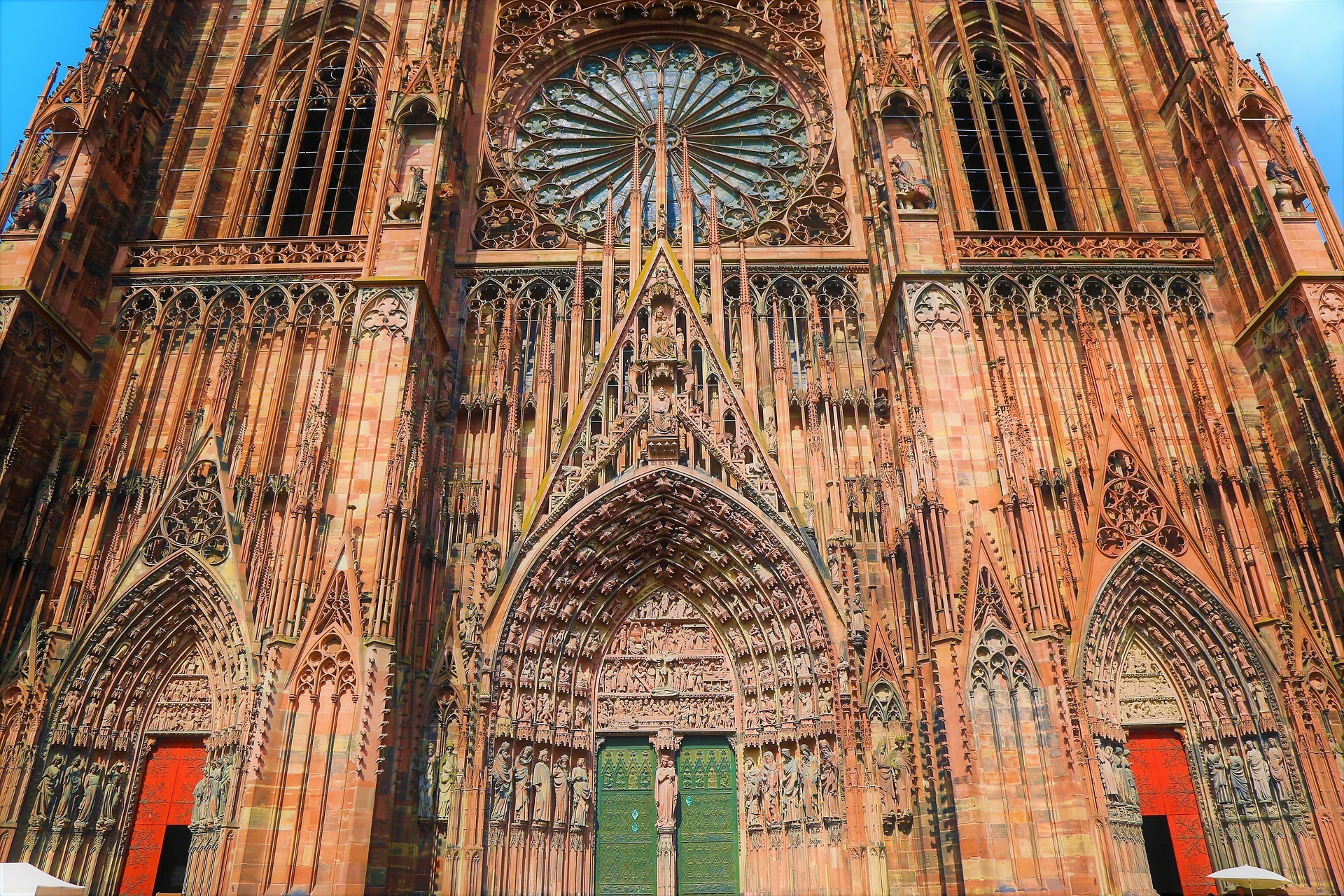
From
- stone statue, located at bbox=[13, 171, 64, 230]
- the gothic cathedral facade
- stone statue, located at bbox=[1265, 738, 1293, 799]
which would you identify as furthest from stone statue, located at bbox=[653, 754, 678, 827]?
stone statue, located at bbox=[13, 171, 64, 230]

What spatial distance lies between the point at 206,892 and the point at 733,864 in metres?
7.06

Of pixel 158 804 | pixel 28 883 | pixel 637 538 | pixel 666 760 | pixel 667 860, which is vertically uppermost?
pixel 637 538

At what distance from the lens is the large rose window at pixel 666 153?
18.2 metres

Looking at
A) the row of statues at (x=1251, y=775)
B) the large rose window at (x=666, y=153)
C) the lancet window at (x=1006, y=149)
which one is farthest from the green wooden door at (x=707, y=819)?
the lancet window at (x=1006, y=149)

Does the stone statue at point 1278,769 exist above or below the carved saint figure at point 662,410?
below

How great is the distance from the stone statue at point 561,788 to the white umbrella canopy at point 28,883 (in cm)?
588

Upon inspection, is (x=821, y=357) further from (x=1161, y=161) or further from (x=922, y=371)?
(x=1161, y=161)

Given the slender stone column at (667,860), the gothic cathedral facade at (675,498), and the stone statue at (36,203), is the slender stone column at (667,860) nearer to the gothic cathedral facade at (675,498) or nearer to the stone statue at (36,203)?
the gothic cathedral facade at (675,498)

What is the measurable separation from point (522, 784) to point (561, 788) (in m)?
0.65

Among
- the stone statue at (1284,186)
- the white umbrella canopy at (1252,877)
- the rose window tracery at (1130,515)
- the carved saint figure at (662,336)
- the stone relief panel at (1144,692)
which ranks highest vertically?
the stone statue at (1284,186)

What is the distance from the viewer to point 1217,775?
13.0 metres

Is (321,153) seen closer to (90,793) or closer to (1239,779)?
(90,793)

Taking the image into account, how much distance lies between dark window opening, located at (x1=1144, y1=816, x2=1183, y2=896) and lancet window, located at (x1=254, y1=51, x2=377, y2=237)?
16035 mm

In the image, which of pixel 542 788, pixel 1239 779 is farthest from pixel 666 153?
pixel 1239 779
